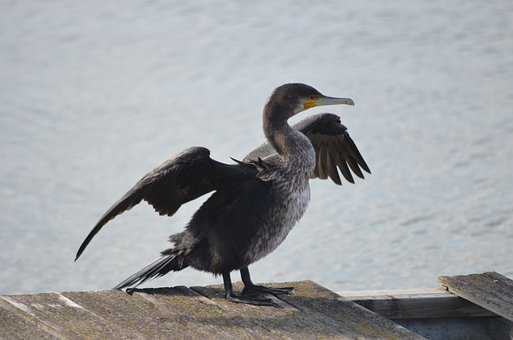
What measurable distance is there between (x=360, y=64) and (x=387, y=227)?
2661 mm

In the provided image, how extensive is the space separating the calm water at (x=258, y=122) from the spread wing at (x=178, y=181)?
2.48 m

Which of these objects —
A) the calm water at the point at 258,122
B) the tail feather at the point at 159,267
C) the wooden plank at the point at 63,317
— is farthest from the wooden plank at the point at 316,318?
the calm water at the point at 258,122

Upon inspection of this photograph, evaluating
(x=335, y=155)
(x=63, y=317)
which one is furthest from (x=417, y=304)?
(x=63, y=317)

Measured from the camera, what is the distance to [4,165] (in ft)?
27.4

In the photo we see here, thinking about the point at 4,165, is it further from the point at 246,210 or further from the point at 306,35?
the point at 246,210

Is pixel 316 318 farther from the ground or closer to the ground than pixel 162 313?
closer to the ground

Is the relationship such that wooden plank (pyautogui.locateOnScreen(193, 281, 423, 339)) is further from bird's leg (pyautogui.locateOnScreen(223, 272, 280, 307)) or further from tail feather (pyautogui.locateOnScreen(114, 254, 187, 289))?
tail feather (pyautogui.locateOnScreen(114, 254, 187, 289))

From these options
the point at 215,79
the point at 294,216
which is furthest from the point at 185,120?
the point at 294,216

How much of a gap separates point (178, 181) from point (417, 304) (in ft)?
3.57

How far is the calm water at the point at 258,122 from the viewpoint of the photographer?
23.3ft

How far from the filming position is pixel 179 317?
13.3 feet

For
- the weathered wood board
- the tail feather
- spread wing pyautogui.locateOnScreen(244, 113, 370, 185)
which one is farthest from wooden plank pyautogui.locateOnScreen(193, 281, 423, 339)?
spread wing pyautogui.locateOnScreen(244, 113, 370, 185)

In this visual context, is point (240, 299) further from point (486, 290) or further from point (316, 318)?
point (486, 290)

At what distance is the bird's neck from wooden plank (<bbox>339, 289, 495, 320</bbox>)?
0.56 m
